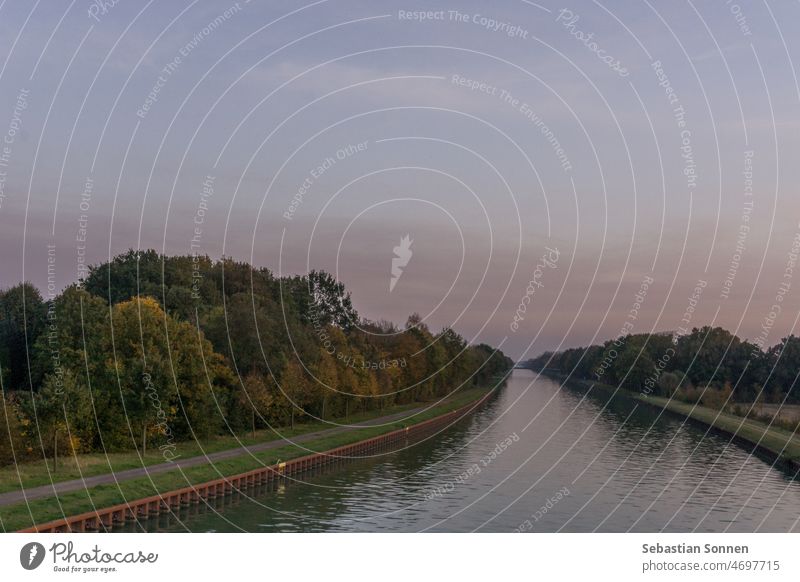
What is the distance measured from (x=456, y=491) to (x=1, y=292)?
56.2m

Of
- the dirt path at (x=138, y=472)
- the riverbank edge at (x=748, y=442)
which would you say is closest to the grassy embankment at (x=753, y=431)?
the riverbank edge at (x=748, y=442)

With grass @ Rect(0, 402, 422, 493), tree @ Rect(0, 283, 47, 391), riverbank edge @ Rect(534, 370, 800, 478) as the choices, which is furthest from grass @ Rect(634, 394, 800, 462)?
tree @ Rect(0, 283, 47, 391)

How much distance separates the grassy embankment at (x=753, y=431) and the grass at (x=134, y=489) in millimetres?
38630

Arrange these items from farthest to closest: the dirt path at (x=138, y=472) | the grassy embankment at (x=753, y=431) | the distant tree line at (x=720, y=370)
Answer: the distant tree line at (x=720, y=370) → the grassy embankment at (x=753, y=431) → the dirt path at (x=138, y=472)

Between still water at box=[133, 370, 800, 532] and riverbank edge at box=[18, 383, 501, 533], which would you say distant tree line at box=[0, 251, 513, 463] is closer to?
riverbank edge at box=[18, 383, 501, 533]

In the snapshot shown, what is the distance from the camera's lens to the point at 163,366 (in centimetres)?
5675

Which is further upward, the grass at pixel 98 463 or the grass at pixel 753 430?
the grass at pixel 753 430

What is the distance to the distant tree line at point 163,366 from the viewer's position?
52500mm

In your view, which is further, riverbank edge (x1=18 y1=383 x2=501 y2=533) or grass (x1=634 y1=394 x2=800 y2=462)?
grass (x1=634 y1=394 x2=800 y2=462)

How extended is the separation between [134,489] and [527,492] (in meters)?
25.8

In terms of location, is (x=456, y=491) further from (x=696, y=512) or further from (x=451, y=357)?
(x=451, y=357)

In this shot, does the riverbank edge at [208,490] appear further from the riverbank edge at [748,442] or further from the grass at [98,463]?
the riverbank edge at [748,442]

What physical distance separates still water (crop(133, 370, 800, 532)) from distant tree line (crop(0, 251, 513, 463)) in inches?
385

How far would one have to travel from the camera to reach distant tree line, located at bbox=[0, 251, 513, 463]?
5250 cm
